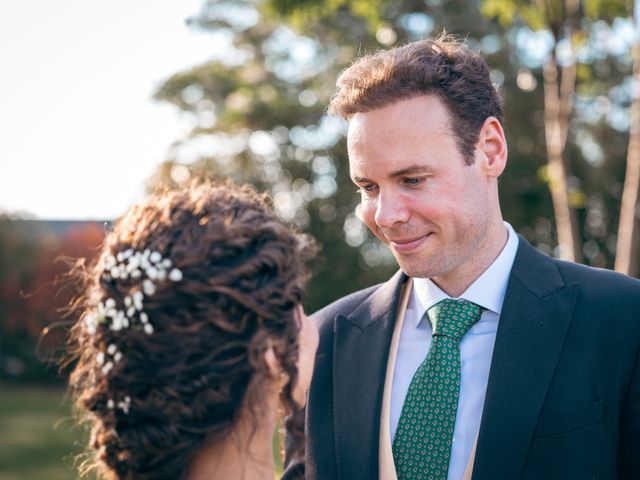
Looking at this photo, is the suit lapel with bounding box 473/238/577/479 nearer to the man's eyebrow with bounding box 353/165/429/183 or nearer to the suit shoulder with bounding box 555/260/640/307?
the suit shoulder with bounding box 555/260/640/307

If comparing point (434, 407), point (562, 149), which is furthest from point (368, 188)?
point (562, 149)

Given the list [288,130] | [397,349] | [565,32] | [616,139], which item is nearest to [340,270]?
[288,130]

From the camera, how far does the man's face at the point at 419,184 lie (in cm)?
284

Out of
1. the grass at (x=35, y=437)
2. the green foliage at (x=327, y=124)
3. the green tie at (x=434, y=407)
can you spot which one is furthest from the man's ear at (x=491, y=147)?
the green foliage at (x=327, y=124)

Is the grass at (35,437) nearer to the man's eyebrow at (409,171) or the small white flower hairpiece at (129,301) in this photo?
the man's eyebrow at (409,171)

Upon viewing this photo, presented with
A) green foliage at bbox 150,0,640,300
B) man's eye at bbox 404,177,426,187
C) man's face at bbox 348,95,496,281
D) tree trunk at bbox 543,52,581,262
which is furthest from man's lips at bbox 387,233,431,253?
green foliage at bbox 150,0,640,300

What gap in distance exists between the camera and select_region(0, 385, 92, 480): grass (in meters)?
17.0

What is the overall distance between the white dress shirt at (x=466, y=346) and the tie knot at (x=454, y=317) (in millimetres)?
25

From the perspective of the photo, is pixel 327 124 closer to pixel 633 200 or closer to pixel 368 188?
pixel 633 200

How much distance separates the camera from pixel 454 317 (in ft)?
9.42

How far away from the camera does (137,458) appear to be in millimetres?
2059

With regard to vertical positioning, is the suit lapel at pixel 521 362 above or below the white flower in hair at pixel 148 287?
below

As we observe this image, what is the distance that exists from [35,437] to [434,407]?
21077 mm

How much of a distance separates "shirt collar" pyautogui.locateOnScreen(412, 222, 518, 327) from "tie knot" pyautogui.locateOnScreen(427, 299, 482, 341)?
0.03 m
